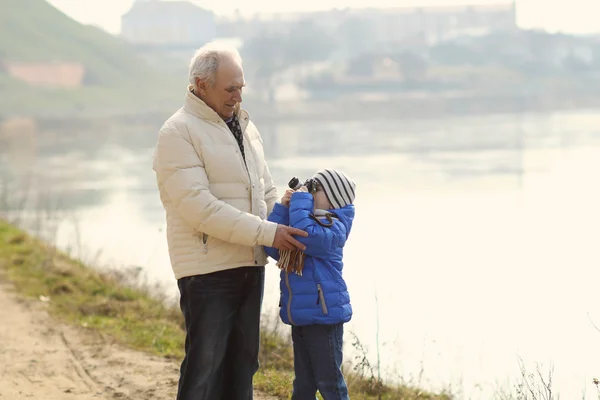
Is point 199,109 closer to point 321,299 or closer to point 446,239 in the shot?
point 321,299

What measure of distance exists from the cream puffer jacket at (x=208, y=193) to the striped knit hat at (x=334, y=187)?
22 centimetres

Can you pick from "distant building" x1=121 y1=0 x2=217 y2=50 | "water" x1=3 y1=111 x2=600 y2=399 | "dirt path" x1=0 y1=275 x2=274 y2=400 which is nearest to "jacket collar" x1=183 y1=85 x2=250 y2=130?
"dirt path" x1=0 y1=275 x2=274 y2=400

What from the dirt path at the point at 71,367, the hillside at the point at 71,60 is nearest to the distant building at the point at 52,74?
the hillside at the point at 71,60

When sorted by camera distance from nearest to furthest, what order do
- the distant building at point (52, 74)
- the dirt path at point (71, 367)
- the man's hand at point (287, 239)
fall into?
the man's hand at point (287, 239), the dirt path at point (71, 367), the distant building at point (52, 74)

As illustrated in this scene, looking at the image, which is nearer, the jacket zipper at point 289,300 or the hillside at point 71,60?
the jacket zipper at point 289,300

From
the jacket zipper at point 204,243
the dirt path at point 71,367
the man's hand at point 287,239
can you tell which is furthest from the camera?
the dirt path at point 71,367

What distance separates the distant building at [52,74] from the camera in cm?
5594

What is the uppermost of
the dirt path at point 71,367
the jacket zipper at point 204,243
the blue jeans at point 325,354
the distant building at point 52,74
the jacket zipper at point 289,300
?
the distant building at point 52,74

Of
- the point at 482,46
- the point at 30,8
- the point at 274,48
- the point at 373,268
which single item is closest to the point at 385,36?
the point at 482,46

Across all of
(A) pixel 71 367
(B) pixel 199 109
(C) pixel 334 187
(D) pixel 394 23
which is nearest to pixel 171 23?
(D) pixel 394 23

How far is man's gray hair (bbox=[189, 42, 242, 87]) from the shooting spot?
337 centimetres

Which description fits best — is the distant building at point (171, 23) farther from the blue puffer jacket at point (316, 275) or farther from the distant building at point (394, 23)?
the blue puffer jacket at point (316, 275)

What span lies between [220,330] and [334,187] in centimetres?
64

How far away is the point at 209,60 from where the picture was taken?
3.37 meters
